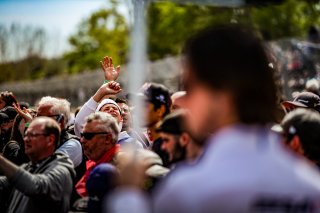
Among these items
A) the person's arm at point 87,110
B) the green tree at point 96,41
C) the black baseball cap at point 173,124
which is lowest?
the green tree at point 96,41

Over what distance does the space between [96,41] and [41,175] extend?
2237 inches

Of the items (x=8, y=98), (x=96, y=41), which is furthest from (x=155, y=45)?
(x=8, y=98)

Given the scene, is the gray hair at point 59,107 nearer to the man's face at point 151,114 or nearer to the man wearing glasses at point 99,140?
the man wearing glasses at point 99,140

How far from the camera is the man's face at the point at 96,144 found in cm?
477

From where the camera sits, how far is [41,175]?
4242mm

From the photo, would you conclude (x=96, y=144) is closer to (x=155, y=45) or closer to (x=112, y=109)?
(x=112, y=109)

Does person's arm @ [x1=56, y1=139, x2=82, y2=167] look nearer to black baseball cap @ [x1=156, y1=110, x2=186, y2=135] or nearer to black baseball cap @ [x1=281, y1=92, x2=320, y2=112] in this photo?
black baseball cap @ [x1=281, y1=92, x2=320, y2=112]

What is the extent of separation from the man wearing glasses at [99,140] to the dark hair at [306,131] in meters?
1.39

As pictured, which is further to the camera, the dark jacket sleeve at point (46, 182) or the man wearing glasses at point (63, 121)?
the man wearing glasses at point (63, 121)

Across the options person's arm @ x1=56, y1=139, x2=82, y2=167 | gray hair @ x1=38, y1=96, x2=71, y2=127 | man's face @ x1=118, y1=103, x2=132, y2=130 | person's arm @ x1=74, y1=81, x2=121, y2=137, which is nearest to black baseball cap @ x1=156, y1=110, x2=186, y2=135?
person's arm @ x1=56, y1=139, x2=82, y2=167

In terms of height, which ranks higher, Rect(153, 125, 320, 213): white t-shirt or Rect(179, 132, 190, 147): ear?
Rect(153, 125, 320, 213): white t-shirt

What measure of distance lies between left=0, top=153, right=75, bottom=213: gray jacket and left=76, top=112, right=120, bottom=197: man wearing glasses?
256mm

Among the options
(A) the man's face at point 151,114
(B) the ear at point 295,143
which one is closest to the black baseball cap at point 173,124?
(A) the man's face at point 151,114

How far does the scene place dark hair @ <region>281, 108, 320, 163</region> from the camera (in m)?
3.64
